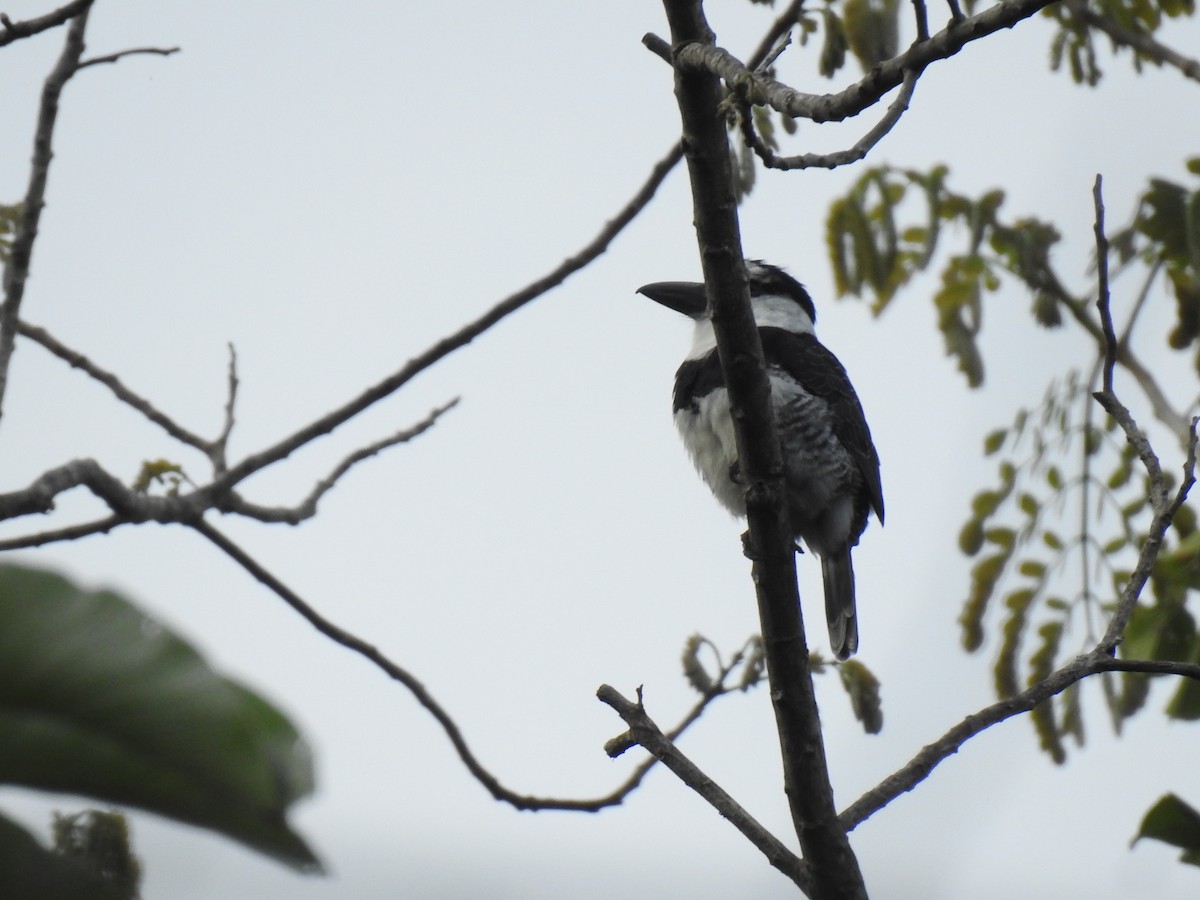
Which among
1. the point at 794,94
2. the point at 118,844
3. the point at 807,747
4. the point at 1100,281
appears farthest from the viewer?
the point at 807,747

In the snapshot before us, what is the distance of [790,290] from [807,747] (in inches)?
113

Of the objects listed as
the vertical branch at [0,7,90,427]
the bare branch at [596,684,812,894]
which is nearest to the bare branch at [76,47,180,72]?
the vertical branch at [0,7,90,427]

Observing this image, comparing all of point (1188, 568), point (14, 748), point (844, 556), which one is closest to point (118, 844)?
point (14, 748)

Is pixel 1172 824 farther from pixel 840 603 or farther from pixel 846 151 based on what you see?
pixel 840 603

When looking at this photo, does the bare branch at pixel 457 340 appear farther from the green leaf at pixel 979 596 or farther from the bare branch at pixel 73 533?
the green leaf at pixel 979 596

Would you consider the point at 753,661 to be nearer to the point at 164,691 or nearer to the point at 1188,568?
the point at 1188,568

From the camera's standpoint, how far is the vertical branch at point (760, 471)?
6.52 ft

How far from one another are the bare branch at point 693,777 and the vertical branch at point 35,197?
3.35 feet

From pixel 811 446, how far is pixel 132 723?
3.45m

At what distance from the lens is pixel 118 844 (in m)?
0.73

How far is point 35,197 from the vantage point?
217cm

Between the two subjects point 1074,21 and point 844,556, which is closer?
point 1074,21

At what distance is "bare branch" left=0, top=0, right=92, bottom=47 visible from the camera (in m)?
1.97

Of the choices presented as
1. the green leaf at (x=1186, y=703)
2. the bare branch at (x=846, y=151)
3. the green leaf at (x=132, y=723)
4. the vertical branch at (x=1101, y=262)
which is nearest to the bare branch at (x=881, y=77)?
the bare branch at (x=846, y=151)
